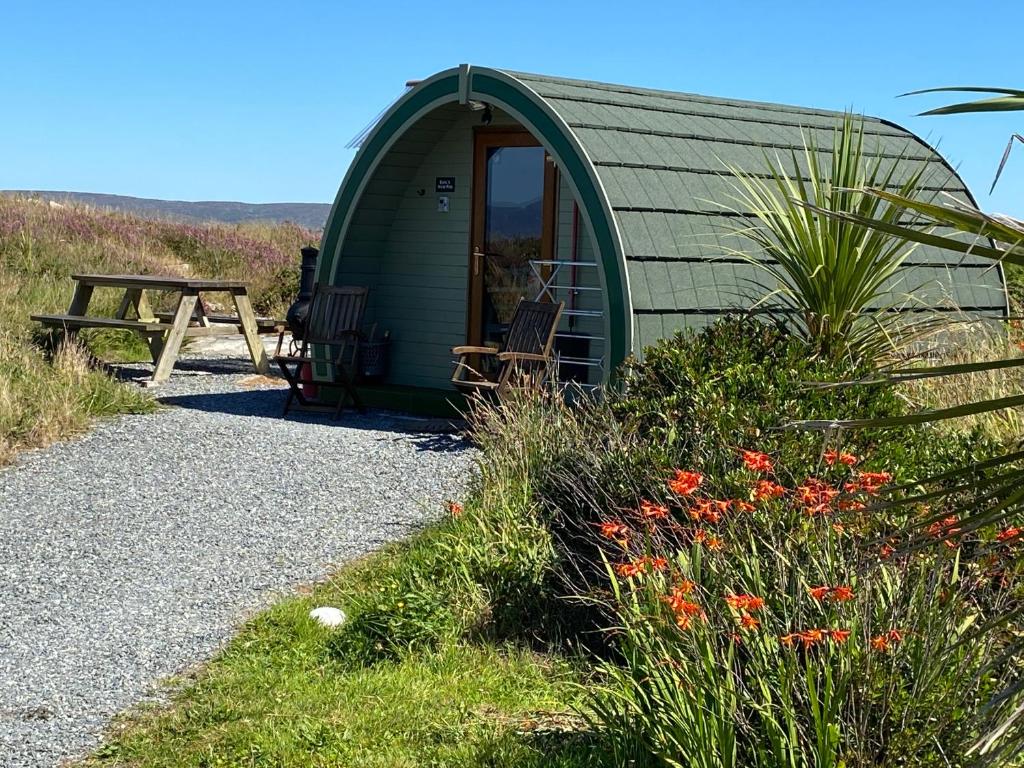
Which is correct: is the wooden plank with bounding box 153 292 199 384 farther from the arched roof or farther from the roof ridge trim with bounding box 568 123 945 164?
the roof ridge trim with bounding box 568 123 945 164

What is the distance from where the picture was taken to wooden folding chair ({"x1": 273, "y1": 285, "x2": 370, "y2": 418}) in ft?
40.3

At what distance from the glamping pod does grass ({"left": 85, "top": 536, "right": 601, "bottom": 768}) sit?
4615 mm

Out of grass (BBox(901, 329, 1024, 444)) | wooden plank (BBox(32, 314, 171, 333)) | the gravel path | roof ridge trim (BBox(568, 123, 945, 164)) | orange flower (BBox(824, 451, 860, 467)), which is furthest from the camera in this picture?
wooden plank (BBox(32, 314, 171, 333))

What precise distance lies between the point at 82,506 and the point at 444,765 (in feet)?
16.3

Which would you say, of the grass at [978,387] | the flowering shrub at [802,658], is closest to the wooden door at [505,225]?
the grass at [978,387]

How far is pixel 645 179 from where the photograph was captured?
34.9 feet

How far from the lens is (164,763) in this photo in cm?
470

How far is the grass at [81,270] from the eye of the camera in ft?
35.9

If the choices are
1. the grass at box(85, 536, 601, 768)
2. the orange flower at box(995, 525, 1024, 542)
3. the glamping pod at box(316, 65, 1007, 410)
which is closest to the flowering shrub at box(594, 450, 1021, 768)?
the orange flower at box(995, 525, 1024, 542)

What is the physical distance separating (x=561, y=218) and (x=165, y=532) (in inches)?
212

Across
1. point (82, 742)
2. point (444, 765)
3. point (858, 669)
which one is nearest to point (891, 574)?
point (858, 669)

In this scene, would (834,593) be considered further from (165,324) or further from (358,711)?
(165,324)

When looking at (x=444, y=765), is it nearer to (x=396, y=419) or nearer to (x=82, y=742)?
(x=82, y=742)

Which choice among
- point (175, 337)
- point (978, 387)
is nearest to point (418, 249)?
point (175, 337)
